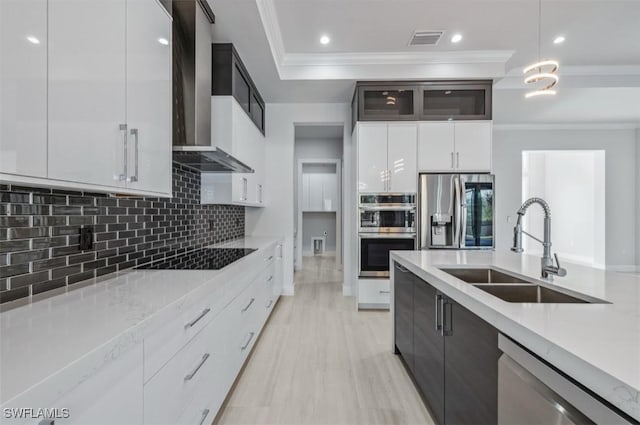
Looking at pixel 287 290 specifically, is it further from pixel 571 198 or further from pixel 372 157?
pixel 571 198

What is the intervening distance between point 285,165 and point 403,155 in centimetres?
168

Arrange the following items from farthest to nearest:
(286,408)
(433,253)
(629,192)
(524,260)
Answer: (629,192) < (433,253) < (524,260) < (286,408)

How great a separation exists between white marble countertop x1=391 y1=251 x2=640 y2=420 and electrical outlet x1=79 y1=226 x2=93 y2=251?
5.54 ft

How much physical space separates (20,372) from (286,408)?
155cm

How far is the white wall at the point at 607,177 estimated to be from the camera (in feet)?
19.4

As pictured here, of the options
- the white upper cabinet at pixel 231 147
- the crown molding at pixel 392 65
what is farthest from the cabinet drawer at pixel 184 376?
the crown molding at pixel 392 65

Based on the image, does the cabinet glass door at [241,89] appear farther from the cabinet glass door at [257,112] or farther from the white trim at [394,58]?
the white trim at [394,58]

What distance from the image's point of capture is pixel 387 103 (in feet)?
12.3

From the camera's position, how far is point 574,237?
6.63 metres

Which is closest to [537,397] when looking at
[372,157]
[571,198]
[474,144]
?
[372,157]

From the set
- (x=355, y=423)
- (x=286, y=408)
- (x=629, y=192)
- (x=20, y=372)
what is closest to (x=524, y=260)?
(x=355, y=423)

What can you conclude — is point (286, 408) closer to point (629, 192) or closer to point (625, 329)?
point (625, 329)

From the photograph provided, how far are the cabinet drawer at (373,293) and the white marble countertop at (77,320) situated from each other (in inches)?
99.7

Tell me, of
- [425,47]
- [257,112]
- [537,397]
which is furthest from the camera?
[257,112]
